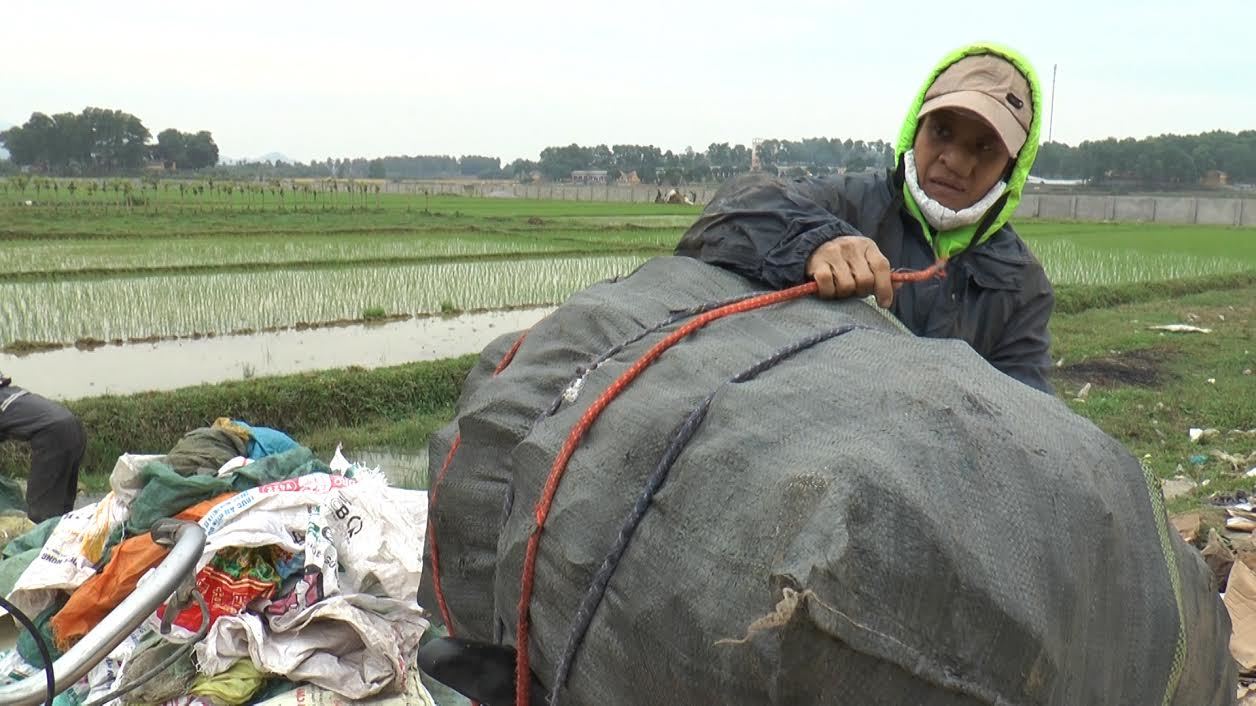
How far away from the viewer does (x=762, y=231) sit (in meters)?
1.54

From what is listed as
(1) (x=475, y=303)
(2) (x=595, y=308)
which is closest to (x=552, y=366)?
(2) (x=595, y=308)

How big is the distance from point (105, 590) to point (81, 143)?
5781 cm

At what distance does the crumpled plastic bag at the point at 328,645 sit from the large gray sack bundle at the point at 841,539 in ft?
5.83

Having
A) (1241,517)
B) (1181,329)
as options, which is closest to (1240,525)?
(1241,517)

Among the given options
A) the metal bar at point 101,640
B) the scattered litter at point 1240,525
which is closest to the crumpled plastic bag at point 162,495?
the metal bar at point 101,640

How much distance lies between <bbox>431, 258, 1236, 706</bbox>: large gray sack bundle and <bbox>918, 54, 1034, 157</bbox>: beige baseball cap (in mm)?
744

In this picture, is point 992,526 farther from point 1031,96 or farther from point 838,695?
point 1031,96

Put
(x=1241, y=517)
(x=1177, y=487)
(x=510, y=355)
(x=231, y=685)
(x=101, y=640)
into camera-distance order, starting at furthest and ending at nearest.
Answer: (x=1177, y=487) → (x=1241, y=517) → (x=231, y=685) → (x=101, y=640) → (x=510, y=355)

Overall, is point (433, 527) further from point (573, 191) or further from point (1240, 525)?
point (573, 191)

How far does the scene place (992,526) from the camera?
2.86ft

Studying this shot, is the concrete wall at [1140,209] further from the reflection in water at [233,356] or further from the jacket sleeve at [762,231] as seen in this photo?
the jacket sleeve at [762,231]

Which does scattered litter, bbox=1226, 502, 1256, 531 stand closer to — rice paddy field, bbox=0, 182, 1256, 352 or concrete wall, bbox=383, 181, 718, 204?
rice paddy field, bbox=0, 182, 1256, 352

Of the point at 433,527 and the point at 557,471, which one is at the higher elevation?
the point at 557,471

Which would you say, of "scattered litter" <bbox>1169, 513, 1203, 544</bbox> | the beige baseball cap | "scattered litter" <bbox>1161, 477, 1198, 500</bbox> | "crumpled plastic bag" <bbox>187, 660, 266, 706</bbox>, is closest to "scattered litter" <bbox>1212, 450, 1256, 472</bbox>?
"scattered litter" <bbox>1161, 477, 1198, 500</bbox>
